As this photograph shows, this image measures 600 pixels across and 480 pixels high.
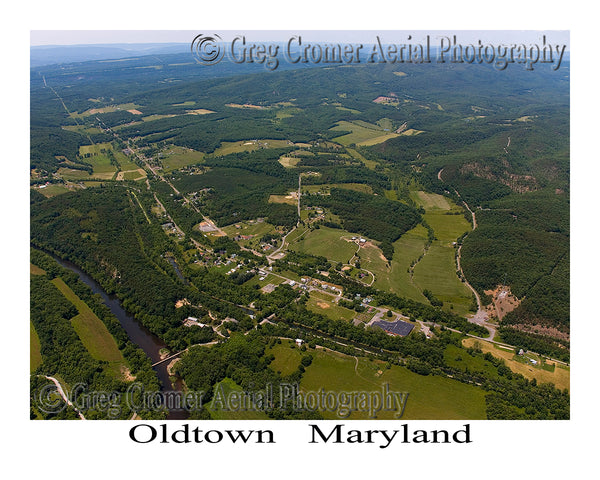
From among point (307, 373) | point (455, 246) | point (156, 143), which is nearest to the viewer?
point (307, 373)

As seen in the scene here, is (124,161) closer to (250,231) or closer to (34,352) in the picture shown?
(250,231)

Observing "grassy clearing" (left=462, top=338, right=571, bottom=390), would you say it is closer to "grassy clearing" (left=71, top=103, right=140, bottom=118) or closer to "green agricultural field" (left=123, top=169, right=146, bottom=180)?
"green agricultural field" (left=123, top=169, right=146, bottom=180)

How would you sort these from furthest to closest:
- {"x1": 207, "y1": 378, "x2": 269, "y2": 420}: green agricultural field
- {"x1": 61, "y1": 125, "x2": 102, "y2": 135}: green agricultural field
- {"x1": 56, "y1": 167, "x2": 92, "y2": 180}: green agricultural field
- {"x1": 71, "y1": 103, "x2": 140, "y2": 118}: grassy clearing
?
{"x1": 71, "y1": 103, "x2": 140, "y2": 118}: grassy clearing → {"x1": 61, "y1": 125, "x2": 102, "y2": 135}: green agricultural field → {"x1": 56, "y1": 167, "x2": 92, "y2": 180}: green agricultural field → {"x1": 207, "y1": 378, "x2": 269, "y2": 420}: green agricultural field

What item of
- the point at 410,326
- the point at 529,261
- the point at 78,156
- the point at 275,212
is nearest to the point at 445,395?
the point at 410,326

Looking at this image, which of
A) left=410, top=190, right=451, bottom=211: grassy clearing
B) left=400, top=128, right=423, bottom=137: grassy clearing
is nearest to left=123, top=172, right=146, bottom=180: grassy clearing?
left=410, top=190, right=451, bottom=211: grassy clearing

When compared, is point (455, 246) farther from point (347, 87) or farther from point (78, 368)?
point (347, 87)

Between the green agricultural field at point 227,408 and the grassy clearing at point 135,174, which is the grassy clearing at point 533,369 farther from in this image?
the grassy clearing at point 135,174
